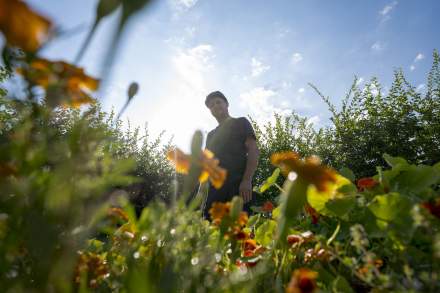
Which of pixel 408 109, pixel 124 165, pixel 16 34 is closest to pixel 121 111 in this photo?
pixel 124 165

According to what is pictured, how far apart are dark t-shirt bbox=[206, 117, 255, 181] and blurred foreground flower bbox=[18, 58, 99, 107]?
9.12 ft

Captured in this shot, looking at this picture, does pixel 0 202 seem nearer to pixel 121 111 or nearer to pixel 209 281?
pixel 121 111

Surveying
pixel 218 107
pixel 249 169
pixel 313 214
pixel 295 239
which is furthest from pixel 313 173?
pixel 218 107

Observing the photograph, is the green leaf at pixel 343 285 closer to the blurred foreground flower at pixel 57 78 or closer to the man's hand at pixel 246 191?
the blurred foreground flower at pixel 57 78

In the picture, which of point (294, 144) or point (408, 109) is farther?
point (294, 144)

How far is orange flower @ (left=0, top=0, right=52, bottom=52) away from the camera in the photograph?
359mm

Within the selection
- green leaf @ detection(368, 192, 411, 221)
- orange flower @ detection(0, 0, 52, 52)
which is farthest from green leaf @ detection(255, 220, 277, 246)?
orange flower @ detection(0, 0, 52, 52)

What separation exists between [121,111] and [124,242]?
0.32 metres

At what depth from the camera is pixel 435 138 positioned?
9.35 metres

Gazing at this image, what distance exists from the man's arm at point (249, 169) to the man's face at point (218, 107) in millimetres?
544

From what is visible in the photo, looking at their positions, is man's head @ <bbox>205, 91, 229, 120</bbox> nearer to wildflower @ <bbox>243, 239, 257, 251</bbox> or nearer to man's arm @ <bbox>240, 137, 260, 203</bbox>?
man's arm @ <bbox>240, 137, 260, 203</bbox>

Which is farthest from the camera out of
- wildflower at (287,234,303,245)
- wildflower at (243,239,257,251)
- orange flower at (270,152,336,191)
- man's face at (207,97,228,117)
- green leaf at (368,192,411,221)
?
man's face at (207,97,228,117)

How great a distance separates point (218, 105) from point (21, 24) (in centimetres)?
339

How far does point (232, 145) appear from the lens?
3.37 m
